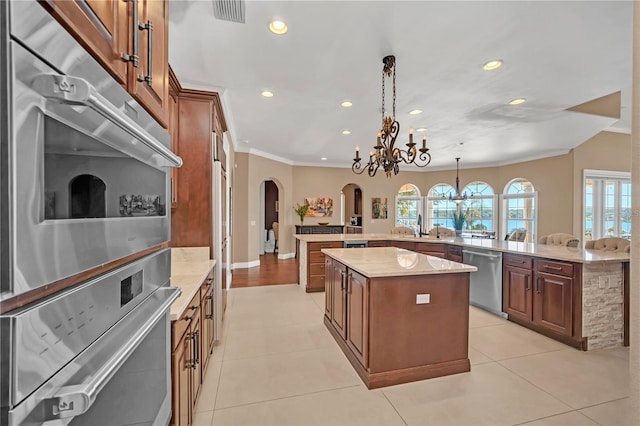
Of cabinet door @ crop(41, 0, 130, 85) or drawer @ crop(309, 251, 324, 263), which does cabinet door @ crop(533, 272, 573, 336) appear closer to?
drawer @ crop(309, 251, 324, 263)

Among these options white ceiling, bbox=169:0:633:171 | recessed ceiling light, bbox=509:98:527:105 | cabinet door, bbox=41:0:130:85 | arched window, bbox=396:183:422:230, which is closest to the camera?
cabinet door, bbox=41:0:130:85

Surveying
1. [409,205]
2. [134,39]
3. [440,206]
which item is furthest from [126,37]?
[440,206]

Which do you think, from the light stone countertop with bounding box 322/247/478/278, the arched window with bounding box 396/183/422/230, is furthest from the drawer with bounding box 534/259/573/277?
the arched window with bounding box 396/183/422/230

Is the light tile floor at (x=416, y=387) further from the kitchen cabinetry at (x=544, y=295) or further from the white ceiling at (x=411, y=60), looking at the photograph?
the white ceiling at (x=411, y=60)

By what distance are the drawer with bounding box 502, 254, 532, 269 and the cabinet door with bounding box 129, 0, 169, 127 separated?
3980 mm

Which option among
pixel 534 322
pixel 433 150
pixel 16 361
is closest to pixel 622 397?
pixel 534 322

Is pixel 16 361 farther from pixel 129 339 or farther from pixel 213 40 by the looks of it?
pixel 213 40

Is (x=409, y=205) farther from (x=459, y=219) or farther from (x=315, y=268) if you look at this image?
(x=315, y=268)

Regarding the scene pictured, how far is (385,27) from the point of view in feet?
7.73

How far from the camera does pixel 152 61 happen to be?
37.0 inches

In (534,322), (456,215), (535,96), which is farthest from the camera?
(456,215)

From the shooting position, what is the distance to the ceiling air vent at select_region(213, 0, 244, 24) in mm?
2006

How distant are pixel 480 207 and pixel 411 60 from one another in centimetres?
814

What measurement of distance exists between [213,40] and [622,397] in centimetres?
434
